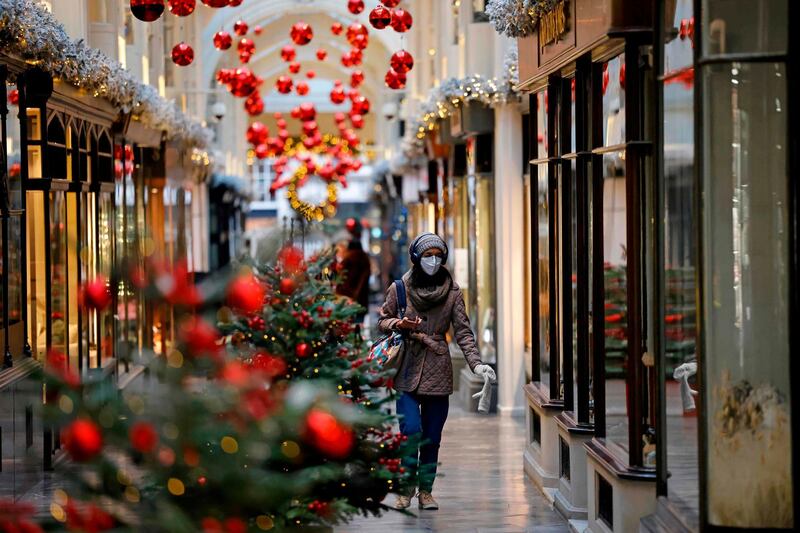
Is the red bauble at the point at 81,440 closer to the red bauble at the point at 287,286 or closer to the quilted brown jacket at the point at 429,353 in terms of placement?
the red bauble at the point at 287,286

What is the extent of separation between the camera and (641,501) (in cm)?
713

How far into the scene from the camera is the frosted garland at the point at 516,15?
959cm

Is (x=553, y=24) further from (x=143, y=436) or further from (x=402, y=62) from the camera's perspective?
(x=143, y=436)

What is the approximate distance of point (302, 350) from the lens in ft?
24.3

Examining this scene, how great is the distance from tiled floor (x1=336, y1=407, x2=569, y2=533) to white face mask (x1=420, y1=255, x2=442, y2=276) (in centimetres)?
140

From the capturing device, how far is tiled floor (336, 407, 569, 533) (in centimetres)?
884

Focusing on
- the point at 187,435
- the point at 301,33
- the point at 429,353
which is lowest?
the point at 429,353

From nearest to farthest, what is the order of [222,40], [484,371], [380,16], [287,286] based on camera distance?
[287,286], [484,371], [380,16], [222,40]

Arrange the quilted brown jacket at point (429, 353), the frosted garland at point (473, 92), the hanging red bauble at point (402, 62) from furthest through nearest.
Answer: the hanging red bauble at point (402, 62), the frosted garland at point (473, 92), the quilted brown jacket at point (429, 353)

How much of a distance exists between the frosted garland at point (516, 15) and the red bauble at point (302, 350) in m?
3.10

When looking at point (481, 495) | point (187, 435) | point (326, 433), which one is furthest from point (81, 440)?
point (481, 495)

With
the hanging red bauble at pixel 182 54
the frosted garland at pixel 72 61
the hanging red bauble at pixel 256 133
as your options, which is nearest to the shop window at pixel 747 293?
the frosted garland at pixel 72 61

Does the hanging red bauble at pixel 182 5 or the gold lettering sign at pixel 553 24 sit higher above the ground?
the hanging red bauble at pixel 182 5

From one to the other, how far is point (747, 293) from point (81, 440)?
9.18ft
